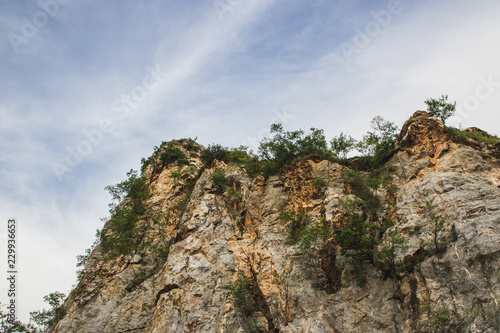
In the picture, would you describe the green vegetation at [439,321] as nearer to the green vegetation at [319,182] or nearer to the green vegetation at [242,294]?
the green vegetation at [242,294]

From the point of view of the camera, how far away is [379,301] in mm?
19734

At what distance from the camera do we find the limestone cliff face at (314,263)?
57.8 feet

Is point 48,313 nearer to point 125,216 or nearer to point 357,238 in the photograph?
point 125,216

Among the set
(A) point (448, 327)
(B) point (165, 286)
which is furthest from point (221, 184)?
(A) point (448, 327)

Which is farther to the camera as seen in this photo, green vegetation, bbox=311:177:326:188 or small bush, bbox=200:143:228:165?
small bush, bbox=200:143:228:165

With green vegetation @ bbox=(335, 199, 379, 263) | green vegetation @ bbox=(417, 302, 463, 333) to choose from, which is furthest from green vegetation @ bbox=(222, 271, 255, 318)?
green vegetation @ bbox=(417, 302, 463, 333)

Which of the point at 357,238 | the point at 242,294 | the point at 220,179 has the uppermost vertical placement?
the point at 220,179

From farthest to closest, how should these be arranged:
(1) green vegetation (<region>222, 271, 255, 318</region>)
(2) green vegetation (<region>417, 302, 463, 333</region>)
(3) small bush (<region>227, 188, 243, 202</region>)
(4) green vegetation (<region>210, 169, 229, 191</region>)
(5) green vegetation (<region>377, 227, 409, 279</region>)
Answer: (4) green vegetation (<region>210, 169, 229, 191</region>) → (3) small bush (<region>227, 188, 243, 202</region>) → (1) green vegetation (<region>222, 271, 255, 318</region>) → (5) green vegetation (<region>377, 227, 409, 279</region>) → (2) green vegetation (<region>417, 302, 463, 333</region>)

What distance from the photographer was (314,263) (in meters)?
23.1

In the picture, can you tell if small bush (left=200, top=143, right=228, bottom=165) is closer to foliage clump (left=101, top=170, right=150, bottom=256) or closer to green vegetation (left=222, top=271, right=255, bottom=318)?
foliage clump (left=101, top=170, right=150, bottom=256)

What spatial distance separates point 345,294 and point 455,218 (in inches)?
289

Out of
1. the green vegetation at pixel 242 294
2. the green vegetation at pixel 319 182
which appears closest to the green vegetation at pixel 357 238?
the green vegetation at pixel 319 182

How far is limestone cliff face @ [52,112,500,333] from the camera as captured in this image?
17625 millimetres

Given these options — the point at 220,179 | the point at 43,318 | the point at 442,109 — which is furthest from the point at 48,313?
the point at 442,109
